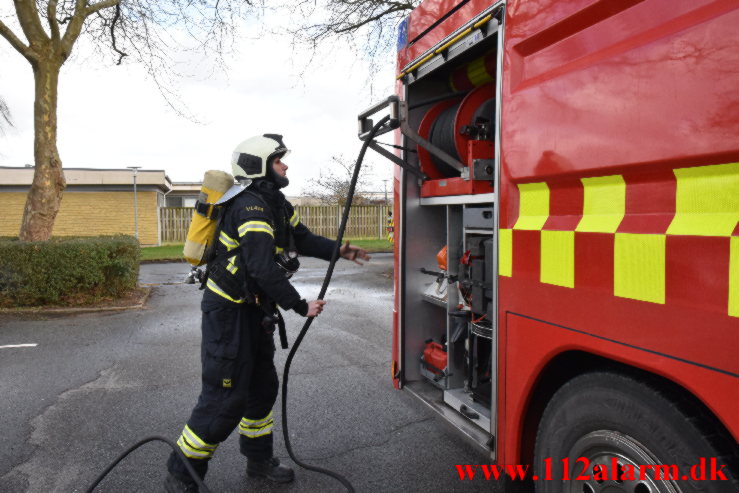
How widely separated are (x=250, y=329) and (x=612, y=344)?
6.12ft

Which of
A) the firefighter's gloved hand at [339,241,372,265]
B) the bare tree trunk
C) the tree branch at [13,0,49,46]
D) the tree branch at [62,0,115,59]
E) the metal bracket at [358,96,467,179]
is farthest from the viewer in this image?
the tree branch at [62,0,115,59]

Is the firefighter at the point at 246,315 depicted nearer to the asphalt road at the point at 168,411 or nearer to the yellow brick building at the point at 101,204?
the asphalt road at the point at 168,411

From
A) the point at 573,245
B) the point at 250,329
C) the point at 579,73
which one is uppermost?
the point at 579,73

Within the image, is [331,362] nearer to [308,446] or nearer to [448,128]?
[308,446]

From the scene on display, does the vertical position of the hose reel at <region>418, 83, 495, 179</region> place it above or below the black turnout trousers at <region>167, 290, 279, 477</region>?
above

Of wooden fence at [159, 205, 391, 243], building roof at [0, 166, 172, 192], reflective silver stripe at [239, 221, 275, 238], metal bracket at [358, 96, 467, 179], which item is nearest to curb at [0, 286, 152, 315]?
reflective silver stripe at [239, 221, 275, 238]

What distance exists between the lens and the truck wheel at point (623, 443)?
4.53ft

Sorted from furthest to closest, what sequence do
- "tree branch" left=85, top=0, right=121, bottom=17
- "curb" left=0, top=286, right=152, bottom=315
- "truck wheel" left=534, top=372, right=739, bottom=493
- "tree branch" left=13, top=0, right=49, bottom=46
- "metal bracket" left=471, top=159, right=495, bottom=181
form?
"tree branch" left=85, top=0, right=121, bottom=17 < "tree branch" left=13, top=0, right=49, bottom=46 < "curb" left=0, top=286, right=152, bottom=315 < "metal bracket" left=471, top=159, right=495, bottom=181 < "truck wheel" left=534, top=372, right=739, bottom=493

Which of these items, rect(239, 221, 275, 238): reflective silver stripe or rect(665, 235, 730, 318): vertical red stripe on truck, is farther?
rect(239, 221, 275, 238): reflective silver stripe

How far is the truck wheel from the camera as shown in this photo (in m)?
1.38

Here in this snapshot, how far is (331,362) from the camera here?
208 inches

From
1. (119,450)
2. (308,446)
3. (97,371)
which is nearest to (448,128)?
(308,446)

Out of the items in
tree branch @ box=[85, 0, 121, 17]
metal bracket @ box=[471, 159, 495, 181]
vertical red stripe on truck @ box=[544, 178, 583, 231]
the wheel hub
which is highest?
tree branch @ box=[85, 0, 121, 17]

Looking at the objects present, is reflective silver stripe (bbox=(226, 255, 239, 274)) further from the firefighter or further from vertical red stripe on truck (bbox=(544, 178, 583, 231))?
vertical red stripe on truck (bbox=(544, 178, 583, 231))
